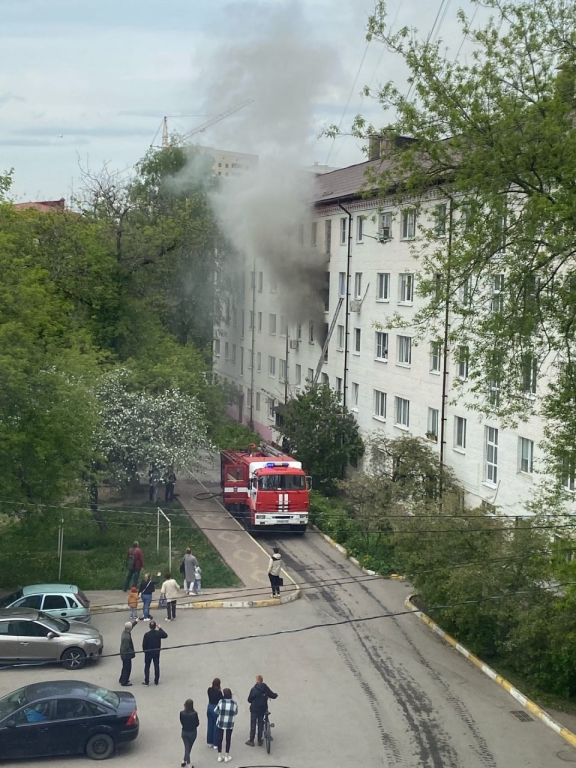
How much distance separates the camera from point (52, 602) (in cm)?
1923

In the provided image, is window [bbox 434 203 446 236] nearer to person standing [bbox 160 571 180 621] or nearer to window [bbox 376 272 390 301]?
person standing [bbox 160 571 180 621]

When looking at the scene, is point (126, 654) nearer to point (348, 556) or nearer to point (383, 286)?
point (348, 556)

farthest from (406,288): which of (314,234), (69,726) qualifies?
(69,726)

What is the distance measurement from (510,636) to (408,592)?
5.97 meters

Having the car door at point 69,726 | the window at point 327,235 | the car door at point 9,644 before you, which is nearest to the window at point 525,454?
the car door at point 9,644

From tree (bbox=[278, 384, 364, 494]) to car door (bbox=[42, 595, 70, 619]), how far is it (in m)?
15.6

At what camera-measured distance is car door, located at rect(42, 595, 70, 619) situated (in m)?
19.1

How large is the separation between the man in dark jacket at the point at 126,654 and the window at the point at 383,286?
66.8 ft

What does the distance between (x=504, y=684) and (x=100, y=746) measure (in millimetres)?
8051

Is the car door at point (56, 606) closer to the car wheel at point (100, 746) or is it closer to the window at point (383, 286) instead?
the car wheel at point (100, 746)

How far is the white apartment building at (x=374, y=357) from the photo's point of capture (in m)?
25.8

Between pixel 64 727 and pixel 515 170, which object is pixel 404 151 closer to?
pixel 515 170

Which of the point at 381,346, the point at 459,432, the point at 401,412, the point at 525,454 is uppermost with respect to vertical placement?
the point at 381,346

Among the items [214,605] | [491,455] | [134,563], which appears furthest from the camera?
[491,455]
